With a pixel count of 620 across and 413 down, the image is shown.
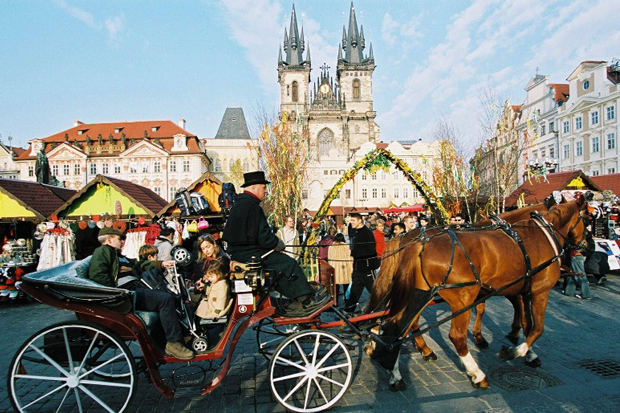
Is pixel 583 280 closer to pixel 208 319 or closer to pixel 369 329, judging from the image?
pixel 369 329

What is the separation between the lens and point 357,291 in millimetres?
6695

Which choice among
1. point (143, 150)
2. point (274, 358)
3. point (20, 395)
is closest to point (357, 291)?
point (274, 358)

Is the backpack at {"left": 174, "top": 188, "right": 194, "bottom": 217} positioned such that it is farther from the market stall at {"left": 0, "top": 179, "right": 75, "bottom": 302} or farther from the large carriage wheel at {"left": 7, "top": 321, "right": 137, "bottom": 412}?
the large carriage wheel at {"left": 7, "top": 321, "right": 137, "bottom": 412}

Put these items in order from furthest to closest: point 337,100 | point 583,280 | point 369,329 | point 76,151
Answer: point 337,100, point 76,151, point 583,280, point 369,329

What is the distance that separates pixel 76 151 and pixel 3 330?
48.4 meters

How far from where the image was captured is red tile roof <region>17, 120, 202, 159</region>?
1944 inches

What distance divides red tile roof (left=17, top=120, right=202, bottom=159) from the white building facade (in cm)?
4053

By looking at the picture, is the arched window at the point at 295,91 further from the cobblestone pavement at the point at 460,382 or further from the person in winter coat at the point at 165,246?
the cobblestone pavement at the point at 460,382

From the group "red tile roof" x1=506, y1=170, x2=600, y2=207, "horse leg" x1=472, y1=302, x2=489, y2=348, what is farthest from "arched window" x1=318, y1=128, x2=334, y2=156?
"horse leg" x1=472, y1=302, x2=489, y2=348

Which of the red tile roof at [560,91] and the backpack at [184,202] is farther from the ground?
the red tile roof at [560,91]

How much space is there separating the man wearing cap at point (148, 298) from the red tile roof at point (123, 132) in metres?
46.7

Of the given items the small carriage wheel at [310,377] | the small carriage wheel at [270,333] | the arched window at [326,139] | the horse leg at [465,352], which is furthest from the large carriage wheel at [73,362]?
the arched window at [326,139]

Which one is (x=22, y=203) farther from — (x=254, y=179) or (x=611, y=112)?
(x=611, y=112)

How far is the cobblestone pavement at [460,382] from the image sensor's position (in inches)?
149
